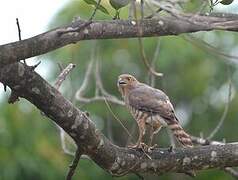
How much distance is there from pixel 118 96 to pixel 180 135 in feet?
21.6

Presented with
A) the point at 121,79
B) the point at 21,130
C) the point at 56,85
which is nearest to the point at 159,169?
the point at 56,85

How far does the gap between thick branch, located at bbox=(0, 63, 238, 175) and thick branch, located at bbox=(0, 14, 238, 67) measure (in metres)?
0.09

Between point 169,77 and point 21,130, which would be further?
point 169,77

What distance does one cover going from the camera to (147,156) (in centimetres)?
373

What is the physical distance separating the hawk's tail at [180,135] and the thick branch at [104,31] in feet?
3.25

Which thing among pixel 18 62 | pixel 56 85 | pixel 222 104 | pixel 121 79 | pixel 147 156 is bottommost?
pixel 222 104

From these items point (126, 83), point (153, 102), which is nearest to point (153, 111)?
point (153, 102)

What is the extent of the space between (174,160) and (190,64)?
8251 millimetres

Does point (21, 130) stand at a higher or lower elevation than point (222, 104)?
higher

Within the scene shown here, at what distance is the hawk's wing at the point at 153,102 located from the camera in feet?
15.0

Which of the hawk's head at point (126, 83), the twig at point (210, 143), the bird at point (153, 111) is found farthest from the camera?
the hawk's head at point (126, 83)

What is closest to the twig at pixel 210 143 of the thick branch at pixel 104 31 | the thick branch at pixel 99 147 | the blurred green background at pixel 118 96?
the thick branch at pixel 99 147

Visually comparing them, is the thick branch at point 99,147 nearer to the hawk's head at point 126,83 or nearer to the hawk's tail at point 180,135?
the hawk's tail at point 180,135

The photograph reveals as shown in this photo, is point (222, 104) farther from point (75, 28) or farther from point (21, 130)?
point (75, 28)
